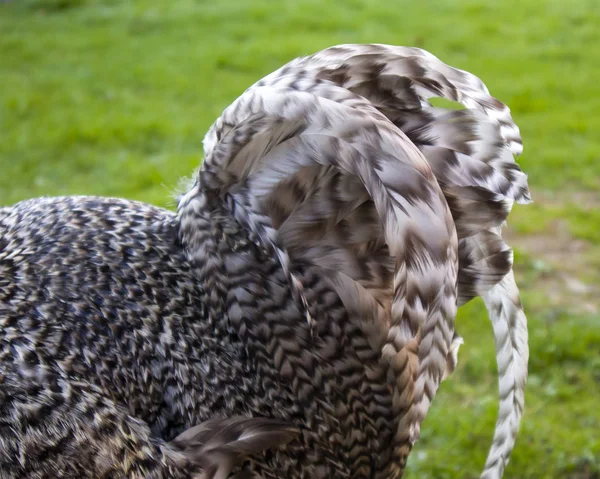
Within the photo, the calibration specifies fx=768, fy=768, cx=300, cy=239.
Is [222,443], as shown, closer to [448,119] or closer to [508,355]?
[508,355]

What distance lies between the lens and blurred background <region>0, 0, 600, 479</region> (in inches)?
163

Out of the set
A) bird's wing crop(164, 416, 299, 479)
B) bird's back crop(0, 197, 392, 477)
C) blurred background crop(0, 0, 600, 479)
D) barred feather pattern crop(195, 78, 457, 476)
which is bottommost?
blurred background crop(0, 0, 600, 479)

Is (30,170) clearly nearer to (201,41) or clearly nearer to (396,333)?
(201,41)

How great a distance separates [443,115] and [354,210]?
0.37m

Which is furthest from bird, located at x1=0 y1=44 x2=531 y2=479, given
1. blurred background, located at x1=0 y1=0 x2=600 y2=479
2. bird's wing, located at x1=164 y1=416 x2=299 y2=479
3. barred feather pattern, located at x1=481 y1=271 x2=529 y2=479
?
blurred background, located at x1=0 y1=0 x2=600 y2=479

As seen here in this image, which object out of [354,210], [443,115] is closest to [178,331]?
[354,210]

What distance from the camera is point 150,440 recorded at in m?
2.06

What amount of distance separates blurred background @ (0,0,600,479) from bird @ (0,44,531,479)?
51 centimetres

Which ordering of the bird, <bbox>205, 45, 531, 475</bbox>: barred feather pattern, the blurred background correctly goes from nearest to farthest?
the bird → <bbox>205, 45, 531, 475</bbox>: barred feather pattern → the blurred background

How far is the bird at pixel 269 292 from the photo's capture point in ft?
6.40

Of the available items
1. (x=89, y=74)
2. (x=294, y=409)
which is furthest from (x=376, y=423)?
(x=89, y=74)

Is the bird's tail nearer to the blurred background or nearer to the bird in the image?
the bird

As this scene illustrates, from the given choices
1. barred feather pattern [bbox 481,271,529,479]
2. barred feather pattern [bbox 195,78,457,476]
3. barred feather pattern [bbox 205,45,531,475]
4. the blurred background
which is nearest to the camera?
barred feather pattern [bbox 195,78,457,476]

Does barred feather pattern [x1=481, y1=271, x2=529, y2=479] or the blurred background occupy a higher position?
barred feather pattern [x1=481, y1=271, x2=529, y2=479]
